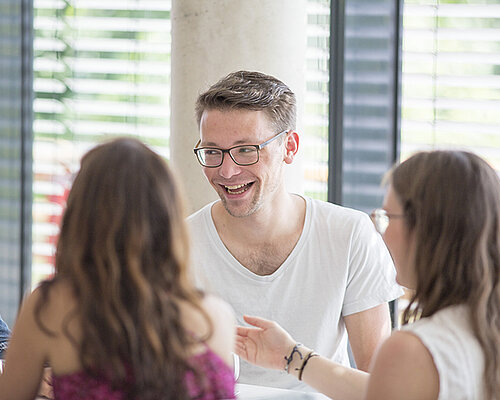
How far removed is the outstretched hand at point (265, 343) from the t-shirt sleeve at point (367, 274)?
43 cm

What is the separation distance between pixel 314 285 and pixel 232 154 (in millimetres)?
458

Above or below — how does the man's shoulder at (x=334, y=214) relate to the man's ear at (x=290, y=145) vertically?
below

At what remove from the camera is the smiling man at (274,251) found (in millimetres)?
2176

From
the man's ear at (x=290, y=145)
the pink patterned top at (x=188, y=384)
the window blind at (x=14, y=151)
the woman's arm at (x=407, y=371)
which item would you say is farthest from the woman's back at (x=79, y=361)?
the window blind at (x=14, y=151)

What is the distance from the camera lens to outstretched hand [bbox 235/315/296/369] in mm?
1780

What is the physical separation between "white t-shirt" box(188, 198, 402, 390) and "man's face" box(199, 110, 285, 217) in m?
0.16

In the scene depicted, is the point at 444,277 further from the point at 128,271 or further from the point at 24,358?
the point at 24,358

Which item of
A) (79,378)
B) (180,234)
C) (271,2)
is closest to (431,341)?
(180,234)

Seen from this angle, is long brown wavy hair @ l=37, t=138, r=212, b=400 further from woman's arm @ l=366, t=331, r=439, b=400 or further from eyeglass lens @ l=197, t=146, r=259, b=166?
A: eyeglass lens @ l=197, t=146, r=259, b=166

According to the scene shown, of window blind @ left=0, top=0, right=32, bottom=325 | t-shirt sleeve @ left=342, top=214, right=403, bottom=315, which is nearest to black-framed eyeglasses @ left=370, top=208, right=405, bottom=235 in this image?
t-shirt sleeve @ left=342, top=214, right=403, bottom=315

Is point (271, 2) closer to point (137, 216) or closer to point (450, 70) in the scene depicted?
point (450, 70)

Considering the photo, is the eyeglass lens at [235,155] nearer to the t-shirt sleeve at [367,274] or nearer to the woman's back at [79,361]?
the t-shirt sleeve at [367,274]

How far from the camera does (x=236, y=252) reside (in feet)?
7.41

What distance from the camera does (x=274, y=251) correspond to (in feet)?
7.38
